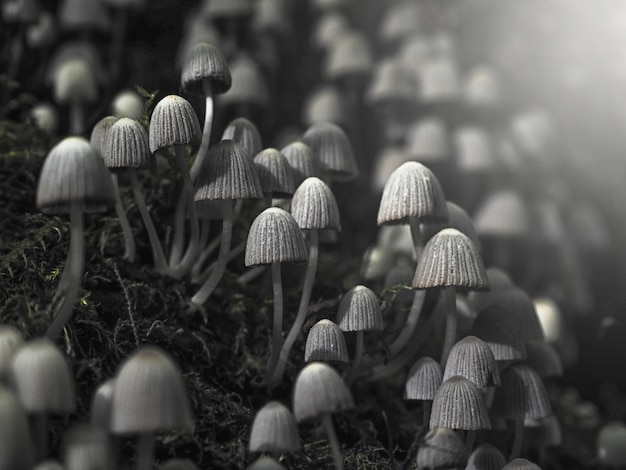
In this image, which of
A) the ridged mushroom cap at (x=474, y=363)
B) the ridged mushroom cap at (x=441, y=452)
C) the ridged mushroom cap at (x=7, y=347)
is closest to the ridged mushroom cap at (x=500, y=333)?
the ridged mushroom cap at (x=474, y=363)

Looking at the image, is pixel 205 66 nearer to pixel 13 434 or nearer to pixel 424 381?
pixel 424 381

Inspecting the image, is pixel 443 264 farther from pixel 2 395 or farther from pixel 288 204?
pixel 2 395

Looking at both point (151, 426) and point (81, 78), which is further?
point (81, 78)

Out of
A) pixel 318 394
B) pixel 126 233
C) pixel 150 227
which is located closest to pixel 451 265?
pixel 318 394

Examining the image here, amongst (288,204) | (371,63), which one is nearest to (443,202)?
(288,204)

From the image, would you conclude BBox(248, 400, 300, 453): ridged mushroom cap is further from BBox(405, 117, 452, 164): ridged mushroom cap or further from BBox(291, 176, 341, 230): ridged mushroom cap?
BBox(405, 117, 452, 164): ridged mushroom cap

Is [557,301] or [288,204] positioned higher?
[288,204]
